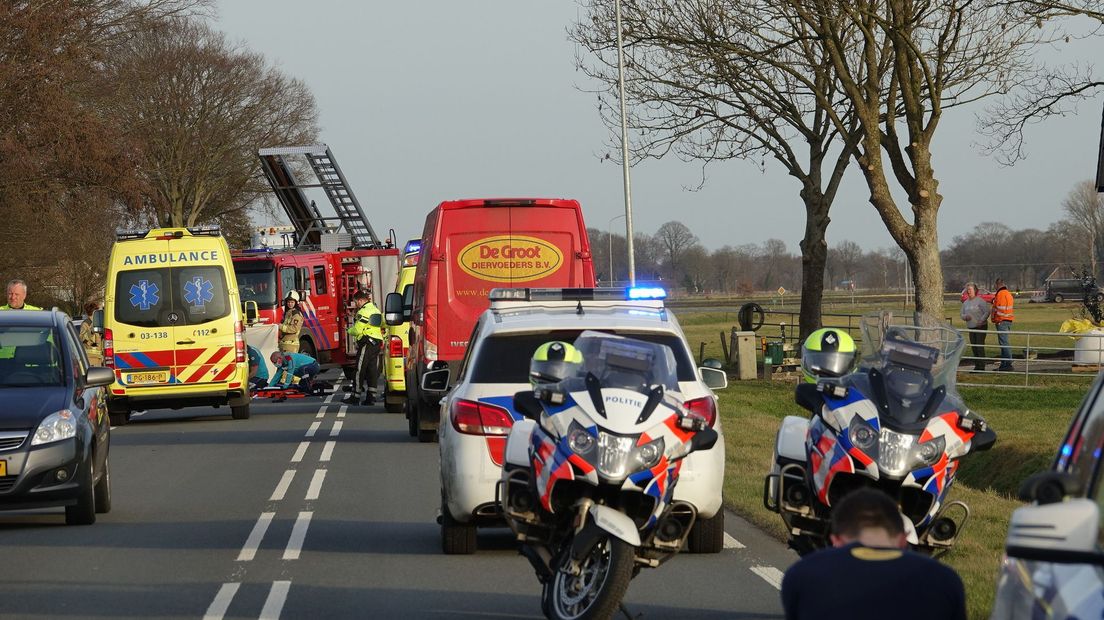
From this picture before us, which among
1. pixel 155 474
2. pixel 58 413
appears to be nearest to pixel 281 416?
pixel 155 474

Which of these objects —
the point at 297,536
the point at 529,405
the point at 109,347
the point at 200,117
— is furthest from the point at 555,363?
the point at 200,117

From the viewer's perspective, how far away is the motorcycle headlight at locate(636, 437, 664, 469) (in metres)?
7.36

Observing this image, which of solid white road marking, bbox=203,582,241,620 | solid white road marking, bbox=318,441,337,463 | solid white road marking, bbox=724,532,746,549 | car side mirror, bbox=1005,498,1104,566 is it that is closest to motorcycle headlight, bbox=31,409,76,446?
solid white road marking, bbox=203,582,241,620

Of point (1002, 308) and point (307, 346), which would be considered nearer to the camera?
point (1002, 308)

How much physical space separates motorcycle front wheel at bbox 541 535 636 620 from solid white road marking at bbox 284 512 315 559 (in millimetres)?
3741

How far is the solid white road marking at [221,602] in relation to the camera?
8.55m

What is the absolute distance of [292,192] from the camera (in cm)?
4006

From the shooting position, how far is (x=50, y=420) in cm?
1181

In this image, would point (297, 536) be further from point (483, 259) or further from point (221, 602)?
point (483, 259)

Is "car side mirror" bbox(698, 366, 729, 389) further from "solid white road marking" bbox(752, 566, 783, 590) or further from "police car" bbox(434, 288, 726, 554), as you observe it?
"solid white road marking" bbox(752, 566, 783, 590)

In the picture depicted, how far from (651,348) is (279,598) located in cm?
267

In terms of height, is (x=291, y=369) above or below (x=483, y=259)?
below

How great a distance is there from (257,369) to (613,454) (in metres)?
22.0

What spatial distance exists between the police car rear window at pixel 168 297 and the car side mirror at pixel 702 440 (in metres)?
16.1
